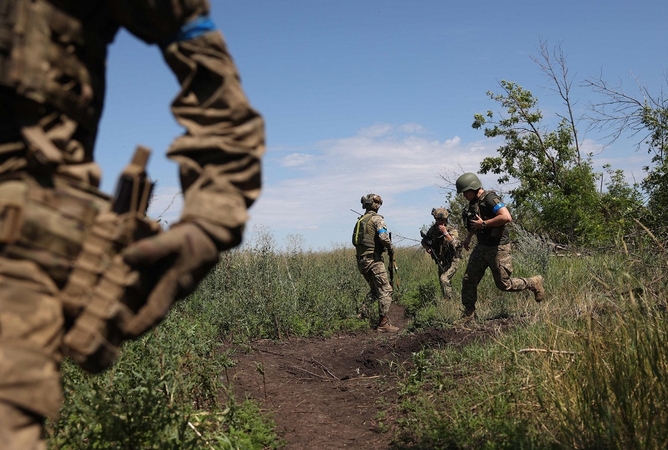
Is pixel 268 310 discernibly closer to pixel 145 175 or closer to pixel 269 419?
pixel 269 419

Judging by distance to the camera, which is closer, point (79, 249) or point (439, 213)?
point (79, 249)

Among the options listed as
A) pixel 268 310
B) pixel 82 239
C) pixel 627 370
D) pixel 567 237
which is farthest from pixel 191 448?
pixel 567 237

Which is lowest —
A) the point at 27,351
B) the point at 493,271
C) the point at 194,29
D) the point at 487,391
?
the point at 487,391

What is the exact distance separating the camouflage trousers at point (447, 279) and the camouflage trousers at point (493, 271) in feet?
7.77

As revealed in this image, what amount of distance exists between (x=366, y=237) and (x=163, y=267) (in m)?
9.07

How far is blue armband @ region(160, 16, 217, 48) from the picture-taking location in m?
2.15

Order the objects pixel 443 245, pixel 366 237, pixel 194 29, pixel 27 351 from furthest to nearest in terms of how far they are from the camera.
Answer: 1. pixel 443 245
2. pixel 366 237
3. pixel 194 29
4. pixel 27 351

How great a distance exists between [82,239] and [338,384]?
5.27 meters

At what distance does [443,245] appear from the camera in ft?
42.0

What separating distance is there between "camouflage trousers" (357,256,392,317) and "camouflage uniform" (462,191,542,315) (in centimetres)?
183

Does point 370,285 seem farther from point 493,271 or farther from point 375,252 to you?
point 493,271

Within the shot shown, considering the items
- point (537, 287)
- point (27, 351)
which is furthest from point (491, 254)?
point (27, 351)

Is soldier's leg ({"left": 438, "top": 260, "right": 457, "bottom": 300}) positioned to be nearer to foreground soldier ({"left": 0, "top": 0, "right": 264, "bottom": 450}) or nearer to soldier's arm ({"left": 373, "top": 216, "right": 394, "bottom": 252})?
soldier's arm ({"left": 373, "top": 216, "right": 394, "bottom": 252})

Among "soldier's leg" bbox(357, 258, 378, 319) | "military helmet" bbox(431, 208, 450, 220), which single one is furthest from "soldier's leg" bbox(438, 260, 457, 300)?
"soldier's leg" bbox(357, 258, 378, 319)
